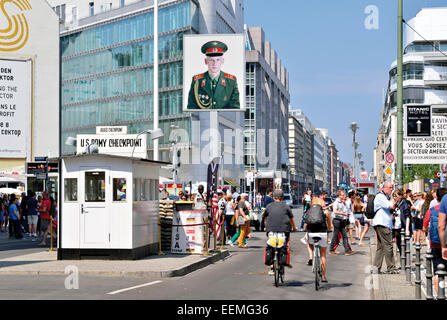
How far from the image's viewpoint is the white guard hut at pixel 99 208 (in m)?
15.8

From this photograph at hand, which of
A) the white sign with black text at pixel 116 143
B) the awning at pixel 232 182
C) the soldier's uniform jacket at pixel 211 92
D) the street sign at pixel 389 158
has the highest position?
the soldier's uniform jacket at pixel 211 92

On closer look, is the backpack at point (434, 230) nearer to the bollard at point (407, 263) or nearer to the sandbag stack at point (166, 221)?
the bollard at point (407, 263)

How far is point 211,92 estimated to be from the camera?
28078 mm

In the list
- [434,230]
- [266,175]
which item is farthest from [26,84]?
[266,175]

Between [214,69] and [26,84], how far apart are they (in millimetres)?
20476

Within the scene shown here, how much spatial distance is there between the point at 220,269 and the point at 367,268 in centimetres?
355

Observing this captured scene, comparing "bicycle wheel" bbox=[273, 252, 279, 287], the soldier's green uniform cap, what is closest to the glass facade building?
the soldier's green uniform cap

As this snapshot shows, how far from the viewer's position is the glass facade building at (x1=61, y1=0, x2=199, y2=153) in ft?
228

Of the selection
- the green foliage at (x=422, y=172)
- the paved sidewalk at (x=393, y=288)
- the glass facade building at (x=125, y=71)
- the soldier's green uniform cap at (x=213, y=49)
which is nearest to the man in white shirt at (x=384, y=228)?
the paved sidewalk at (x=393, y=288)

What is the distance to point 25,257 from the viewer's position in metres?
17.4

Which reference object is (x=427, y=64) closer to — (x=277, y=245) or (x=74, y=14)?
(x=74, y=14)

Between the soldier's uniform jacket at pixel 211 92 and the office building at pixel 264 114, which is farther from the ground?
the office building at pixel 264 114
